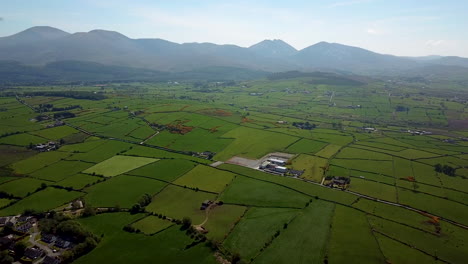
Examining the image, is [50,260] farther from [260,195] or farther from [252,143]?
[252,143]

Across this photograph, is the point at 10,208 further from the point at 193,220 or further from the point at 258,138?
the point at 258,138

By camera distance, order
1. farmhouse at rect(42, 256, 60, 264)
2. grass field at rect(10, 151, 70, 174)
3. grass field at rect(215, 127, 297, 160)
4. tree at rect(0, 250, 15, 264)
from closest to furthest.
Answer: tree at rect(0, 250, 15, 264) → farmhouse at rect(42, 256, 60, 264) → grass field at rect(10, 151, 70, 174) → grass field at rect(215, 127, 297, 160)

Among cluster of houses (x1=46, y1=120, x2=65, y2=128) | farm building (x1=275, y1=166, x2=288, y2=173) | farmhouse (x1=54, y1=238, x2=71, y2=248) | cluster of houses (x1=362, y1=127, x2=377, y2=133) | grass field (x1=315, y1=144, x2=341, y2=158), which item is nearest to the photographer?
farmhouse (x1=54, y1=238, x2=71, y2=248)

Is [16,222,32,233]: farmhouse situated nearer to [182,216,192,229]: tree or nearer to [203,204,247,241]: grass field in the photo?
[182,216,192,229]: tree

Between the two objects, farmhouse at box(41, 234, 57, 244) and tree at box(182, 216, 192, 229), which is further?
tree at box(182, 216, 192, 229)

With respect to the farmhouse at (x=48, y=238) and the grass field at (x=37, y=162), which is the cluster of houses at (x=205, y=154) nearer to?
the grass field at (x=37, y=162)

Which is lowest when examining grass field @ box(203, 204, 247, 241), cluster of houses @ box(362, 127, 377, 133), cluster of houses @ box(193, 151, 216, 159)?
grass field @ box(203, 204, 247, 241)

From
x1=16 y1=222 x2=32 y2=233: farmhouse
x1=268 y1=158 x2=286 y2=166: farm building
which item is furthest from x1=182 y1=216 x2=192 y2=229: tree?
x1=268 y1=158 x2=286 y2=166: farm building

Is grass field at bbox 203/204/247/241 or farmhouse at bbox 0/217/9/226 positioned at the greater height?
farmhouse at bbox 0/217/9/226
